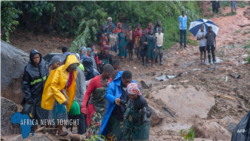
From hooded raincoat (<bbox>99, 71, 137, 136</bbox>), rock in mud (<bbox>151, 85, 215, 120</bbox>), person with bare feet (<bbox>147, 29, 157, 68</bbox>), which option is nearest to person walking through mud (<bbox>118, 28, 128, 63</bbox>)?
person with bare feet (<bbox>147, 29, 157, 68</bbox>)

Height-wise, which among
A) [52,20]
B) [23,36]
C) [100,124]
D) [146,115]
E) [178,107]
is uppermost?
[52,20]

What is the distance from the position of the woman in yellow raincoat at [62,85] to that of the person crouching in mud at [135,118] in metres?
1.21

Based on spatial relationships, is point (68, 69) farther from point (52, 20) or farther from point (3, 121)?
point (52, 20)

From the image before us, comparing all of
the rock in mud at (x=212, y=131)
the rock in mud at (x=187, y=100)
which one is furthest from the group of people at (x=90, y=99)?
the rock in mud at (x=187, y=100)

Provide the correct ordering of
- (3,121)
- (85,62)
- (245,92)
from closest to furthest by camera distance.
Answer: (3,121) → (85,62) → (245,92)

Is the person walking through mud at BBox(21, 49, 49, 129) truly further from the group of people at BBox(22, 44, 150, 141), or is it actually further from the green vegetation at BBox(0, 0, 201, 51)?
the green vegetation at BBox(0, 0, 201, 51)

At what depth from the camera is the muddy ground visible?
271 inches

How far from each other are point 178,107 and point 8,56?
4.76m

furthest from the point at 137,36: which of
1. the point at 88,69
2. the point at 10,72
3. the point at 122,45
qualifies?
the point at 10,72

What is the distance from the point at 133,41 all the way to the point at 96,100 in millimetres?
8650

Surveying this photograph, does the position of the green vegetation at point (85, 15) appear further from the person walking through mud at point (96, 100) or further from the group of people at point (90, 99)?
the person walking through mud at point (96, 100)

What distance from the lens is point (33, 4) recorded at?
38.8 feet

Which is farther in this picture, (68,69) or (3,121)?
(3,121)

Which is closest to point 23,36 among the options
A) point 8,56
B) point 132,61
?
point 132,61
